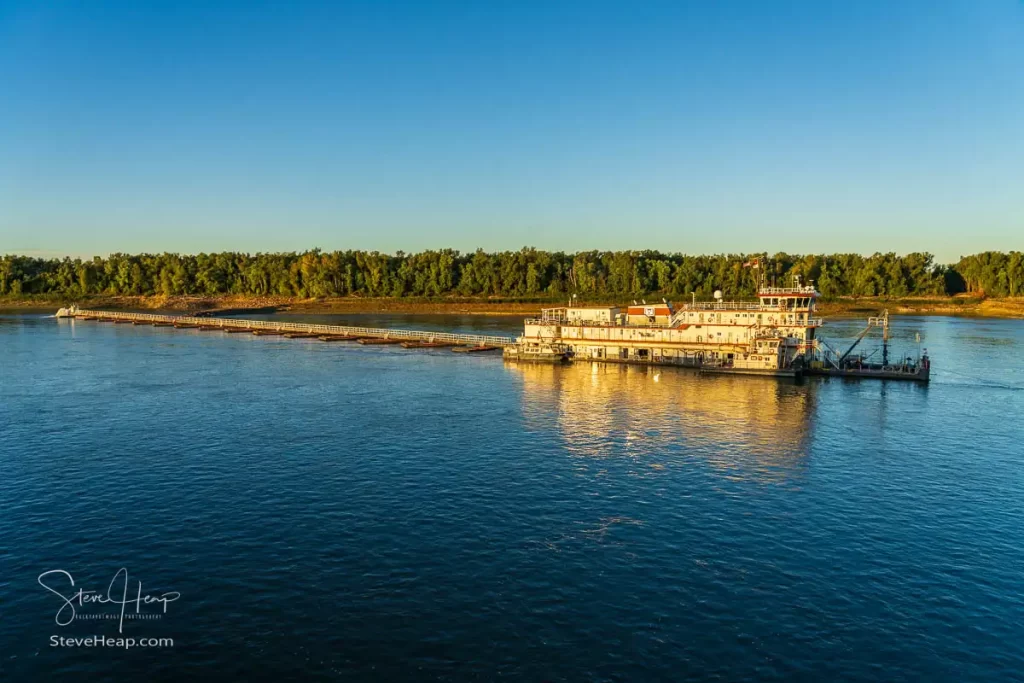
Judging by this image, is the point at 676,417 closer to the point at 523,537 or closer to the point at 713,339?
the point at 523,537

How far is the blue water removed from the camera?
3238 centimetres

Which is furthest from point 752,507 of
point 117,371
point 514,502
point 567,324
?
point 117,371

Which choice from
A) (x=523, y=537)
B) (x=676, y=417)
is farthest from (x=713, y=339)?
(x=523, y=537)

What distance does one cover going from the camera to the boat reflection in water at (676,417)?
64.1 meters

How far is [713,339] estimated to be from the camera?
123 m

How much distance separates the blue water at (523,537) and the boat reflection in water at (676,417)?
1.91 ft

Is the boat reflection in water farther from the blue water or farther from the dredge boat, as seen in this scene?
the dredge boat

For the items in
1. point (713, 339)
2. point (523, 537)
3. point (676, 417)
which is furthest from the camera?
point (713, 339)

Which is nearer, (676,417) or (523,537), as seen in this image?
(523,537)

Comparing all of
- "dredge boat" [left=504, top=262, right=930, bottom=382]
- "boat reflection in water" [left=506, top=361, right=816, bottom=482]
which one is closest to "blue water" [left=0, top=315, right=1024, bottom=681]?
"boat reflection in water" [left=506, top=361, right=816, bottom=482]

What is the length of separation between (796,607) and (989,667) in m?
8.91

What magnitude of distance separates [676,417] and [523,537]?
42327 millimetres

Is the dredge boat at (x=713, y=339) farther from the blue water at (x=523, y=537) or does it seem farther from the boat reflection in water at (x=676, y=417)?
the blue water at (x=523, y=537)

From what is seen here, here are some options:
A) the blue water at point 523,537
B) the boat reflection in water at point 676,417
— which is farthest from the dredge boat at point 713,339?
the blue water at point 523,537
